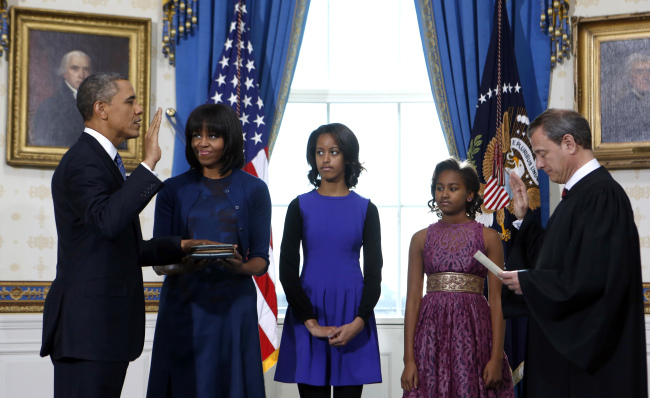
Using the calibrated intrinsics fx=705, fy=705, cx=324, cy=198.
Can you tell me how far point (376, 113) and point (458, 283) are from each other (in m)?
2.03

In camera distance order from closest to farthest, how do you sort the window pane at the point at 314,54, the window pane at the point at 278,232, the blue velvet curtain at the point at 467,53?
the blue velvet curtain at the point at 467,53, the window pane at the point at 278,232, the window pane at the point at 314,54

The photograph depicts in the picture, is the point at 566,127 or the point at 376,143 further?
the point at 376,143

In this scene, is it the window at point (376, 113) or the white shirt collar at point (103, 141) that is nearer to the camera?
the white shirt collar at point (103, 141)

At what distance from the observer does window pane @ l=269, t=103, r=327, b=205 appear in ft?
16.7

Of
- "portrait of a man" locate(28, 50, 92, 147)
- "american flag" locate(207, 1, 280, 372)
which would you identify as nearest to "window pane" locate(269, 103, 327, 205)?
"american flag" locate(207, 1, 280, 372)

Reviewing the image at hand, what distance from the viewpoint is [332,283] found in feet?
10.7

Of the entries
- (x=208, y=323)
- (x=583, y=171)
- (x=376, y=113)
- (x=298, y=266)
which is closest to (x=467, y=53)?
(x=376, y=113)

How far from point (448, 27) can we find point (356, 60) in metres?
0.73

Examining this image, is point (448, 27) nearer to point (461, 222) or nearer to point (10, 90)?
point (461, 222)

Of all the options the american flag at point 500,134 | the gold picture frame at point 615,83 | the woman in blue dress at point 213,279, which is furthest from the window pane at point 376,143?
the woman in blue dress at point 213,279

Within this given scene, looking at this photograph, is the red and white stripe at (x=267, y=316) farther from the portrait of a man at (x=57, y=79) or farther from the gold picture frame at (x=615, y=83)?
the gold picture frame at (x=615, y=83)

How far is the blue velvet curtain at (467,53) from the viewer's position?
187 inches

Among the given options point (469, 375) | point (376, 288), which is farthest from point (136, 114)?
point (469, 375)

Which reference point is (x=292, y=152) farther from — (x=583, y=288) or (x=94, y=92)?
(x=583, y=288)
